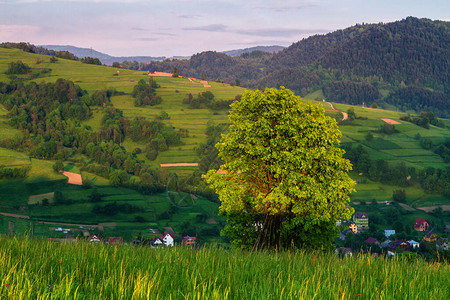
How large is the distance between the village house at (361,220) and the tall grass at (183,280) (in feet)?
597

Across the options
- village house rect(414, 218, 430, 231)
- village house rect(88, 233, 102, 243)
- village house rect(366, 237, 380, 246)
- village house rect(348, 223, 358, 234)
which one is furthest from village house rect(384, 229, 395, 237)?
village house rect(88, 233, 102, 243)

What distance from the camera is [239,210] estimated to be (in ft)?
103

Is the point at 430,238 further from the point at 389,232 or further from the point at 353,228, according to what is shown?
the point at 353,228

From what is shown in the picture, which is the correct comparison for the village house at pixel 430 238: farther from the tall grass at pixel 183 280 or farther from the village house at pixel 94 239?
the tall grass at pixel 183 280

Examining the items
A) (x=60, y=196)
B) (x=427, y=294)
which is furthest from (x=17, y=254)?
(x=60, y=196)

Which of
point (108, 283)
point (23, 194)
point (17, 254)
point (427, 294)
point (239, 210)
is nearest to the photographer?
point (108, 283)

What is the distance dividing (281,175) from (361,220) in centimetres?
16630

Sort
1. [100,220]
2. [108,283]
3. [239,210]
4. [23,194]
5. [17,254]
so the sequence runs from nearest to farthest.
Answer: [108,283] → [17,254] → [239,210] → [100,220] → [23,194]

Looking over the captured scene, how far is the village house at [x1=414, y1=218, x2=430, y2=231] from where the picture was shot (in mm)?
177750

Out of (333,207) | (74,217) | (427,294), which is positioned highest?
(427,294)

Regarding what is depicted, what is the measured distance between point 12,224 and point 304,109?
16329 cm

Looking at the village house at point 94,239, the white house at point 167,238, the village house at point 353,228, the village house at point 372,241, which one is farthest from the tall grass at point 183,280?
the village house at point 353,228

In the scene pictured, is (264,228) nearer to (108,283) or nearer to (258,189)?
(258,189)

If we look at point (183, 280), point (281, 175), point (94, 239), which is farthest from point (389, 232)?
point (183, 280)
